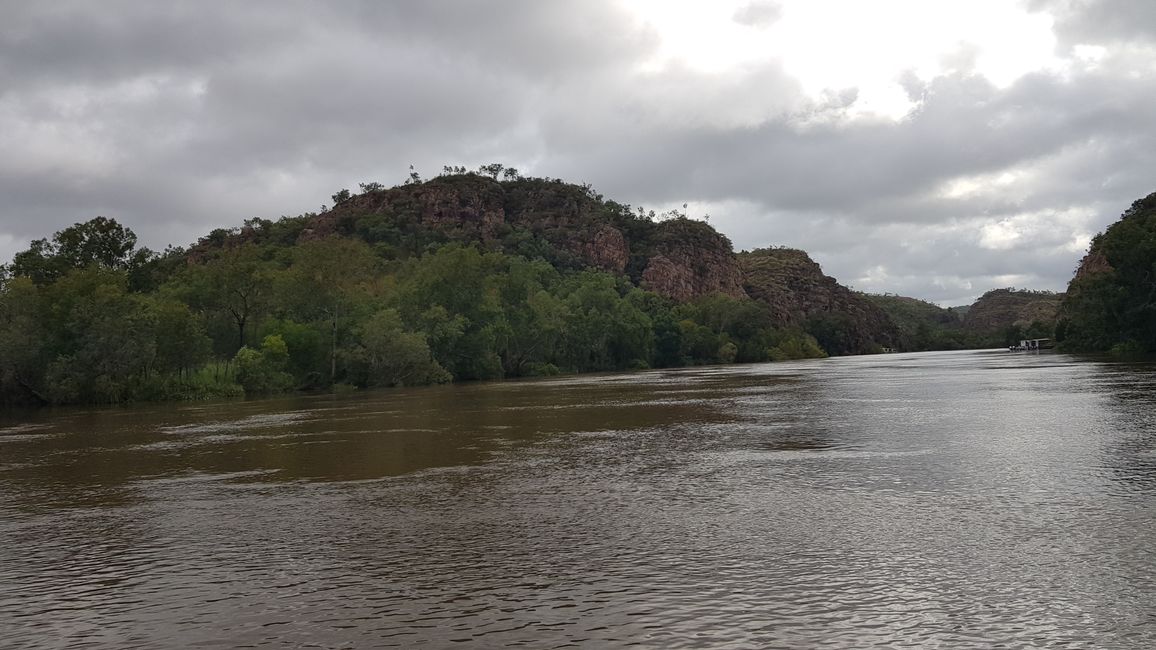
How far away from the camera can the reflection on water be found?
9.09 metres

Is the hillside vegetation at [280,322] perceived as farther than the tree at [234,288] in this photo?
No

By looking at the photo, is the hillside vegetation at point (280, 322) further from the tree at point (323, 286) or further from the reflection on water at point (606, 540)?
the reflection on water at point (606, 540)

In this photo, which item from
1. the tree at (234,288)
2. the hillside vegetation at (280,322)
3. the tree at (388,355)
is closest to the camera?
the hillside vegetation at (280,322)

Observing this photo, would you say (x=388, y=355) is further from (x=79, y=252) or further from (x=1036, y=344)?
(x=1036, y=344)

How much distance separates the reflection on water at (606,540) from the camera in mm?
9094

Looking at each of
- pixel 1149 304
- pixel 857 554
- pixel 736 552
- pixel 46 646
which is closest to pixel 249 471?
pixel 46 646

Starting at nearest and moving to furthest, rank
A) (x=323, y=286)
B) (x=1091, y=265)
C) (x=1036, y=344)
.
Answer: (x=323, y=286)
(x=1036, y=344)
(x=1091, y=265)

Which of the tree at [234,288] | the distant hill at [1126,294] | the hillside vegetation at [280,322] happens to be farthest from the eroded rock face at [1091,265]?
the tree at [234,288]

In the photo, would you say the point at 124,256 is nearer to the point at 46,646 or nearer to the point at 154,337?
the point at 154,337

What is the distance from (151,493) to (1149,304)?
10467 centimetres

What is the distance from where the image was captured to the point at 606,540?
13031mm

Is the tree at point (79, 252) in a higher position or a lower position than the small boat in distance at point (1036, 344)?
higher

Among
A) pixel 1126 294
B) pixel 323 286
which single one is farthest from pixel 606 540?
pixel 1126 294

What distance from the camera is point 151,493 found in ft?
63.8
